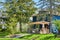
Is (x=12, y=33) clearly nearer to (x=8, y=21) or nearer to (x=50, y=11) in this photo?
(x=8, y=21)

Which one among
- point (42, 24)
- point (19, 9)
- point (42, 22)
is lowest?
point (42, 24)

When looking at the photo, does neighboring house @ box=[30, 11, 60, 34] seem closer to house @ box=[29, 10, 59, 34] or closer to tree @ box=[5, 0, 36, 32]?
house @ box=[29, 10, 59, 34]

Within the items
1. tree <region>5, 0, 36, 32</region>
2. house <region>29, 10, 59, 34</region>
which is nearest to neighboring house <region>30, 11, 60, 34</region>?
house <region>29, 10, 59, 34</region>

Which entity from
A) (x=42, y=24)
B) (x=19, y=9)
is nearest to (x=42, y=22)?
(x=42, y=24)

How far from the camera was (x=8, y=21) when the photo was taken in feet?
115

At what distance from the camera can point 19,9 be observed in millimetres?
38906

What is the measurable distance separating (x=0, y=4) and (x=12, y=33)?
6.96 metres

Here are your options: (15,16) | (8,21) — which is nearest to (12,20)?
(8,21)

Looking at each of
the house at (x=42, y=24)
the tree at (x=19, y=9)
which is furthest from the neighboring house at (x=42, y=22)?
the tree at (x=19, y=9)

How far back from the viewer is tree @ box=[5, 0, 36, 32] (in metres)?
37.9

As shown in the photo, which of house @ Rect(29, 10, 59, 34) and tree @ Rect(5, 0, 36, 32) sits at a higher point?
tree @ Rect(5, 0, 36, 32)

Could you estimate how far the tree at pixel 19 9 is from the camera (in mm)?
37875

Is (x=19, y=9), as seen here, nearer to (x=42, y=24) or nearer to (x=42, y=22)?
(x=42, y=22)

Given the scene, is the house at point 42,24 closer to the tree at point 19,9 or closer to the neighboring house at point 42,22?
the neighboring house at point 42,22
